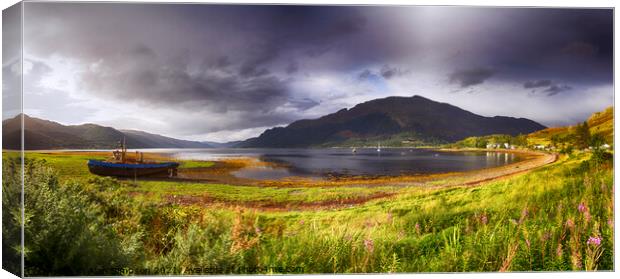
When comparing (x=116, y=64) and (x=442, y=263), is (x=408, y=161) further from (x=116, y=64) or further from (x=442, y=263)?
(x=116, y=64)

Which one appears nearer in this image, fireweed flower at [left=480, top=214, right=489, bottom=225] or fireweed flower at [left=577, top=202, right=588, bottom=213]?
fireweed flower at [left=480, top=214, right=489, bottom=225]

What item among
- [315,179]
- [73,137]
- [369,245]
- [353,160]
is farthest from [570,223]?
[73,137]

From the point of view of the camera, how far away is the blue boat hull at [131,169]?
6785 mm

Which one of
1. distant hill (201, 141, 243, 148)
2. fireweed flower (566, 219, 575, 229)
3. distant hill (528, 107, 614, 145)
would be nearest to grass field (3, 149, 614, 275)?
fireweed flower (566, 219, 575, 229)

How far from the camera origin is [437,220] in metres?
6.89

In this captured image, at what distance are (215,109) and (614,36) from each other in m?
5.52

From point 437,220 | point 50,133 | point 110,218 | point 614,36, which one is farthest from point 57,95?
point 614,36

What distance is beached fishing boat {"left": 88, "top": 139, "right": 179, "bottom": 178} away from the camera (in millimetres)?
6793

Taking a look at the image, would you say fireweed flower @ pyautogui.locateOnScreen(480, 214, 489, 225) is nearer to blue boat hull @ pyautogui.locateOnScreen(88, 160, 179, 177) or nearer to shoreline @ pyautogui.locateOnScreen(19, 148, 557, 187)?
shoreline @ pyautogui.locateOnScreen(19, 148, 557, 187)

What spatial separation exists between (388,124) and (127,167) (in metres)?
3.55

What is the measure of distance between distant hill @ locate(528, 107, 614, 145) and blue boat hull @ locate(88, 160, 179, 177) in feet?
16.5

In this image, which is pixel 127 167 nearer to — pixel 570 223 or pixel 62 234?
pixel 62 234

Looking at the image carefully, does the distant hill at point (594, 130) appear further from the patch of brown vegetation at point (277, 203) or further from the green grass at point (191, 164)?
the green grass at point (191, 164)

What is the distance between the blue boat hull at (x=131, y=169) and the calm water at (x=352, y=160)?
21 centimetres
